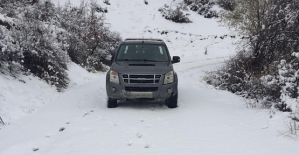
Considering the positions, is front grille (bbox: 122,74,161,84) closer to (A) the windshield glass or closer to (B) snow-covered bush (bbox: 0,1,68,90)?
(A) the windshield glass

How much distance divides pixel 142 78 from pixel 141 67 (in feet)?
1.19

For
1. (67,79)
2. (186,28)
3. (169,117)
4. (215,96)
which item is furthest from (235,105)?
(186,28)

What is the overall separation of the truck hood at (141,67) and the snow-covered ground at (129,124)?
1.10 m

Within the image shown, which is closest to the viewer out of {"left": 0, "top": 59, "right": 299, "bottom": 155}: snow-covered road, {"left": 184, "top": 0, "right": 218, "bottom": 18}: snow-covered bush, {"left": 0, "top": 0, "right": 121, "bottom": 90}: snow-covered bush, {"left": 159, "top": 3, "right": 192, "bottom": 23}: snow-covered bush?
{"left": 0, "top": 59, "right": 299, "bottom": 155}: snow-covered road

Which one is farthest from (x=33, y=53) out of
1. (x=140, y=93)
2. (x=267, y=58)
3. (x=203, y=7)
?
(x=203, y=7)

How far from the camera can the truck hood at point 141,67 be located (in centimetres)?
888

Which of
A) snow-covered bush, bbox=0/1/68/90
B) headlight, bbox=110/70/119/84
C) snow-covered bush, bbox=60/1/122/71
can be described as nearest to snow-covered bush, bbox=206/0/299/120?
headlight, bbox=110/70/119/84

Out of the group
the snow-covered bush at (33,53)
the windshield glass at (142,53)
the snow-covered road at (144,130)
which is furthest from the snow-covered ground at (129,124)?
the windshield glass at (142,53)

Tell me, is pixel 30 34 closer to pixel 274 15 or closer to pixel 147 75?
pixel 147 75

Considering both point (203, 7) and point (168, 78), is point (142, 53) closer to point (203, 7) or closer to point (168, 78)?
point (168, 78)

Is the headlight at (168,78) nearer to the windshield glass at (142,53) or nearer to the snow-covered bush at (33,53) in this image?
the windshield glass at (142,53)

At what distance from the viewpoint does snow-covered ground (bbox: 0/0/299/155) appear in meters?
6.23

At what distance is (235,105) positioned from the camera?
9.84m

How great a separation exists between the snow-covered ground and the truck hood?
1.10m
